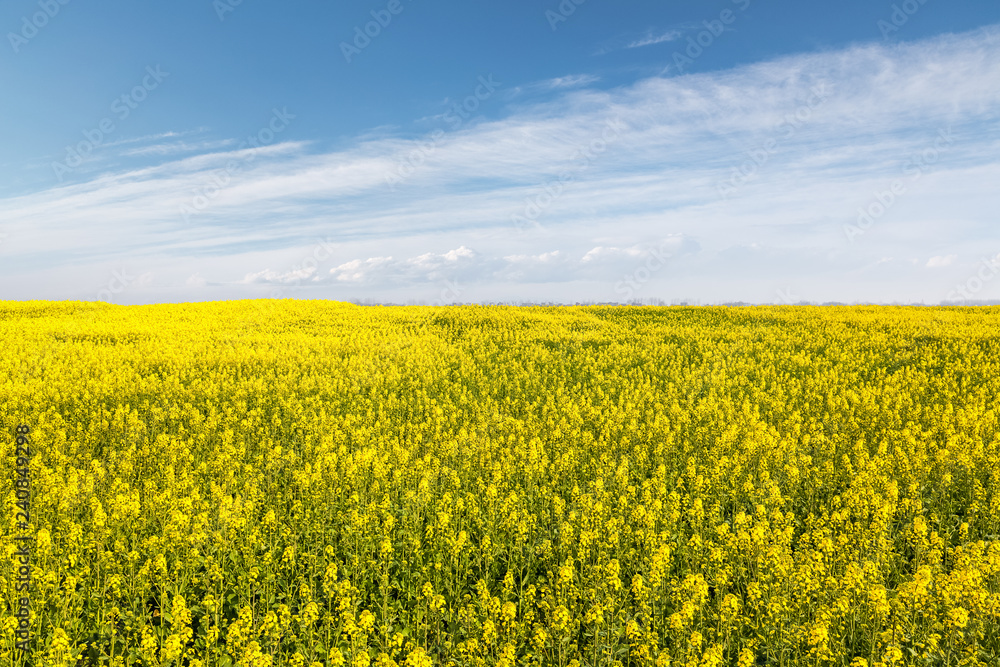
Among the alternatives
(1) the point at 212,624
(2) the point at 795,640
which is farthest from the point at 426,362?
(2) the point at 795,640

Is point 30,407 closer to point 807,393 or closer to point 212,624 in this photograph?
point 212,624

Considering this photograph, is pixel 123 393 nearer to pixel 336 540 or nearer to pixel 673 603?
pixel 336 540

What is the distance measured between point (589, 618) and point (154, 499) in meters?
7.27

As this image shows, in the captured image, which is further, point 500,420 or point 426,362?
point 426,362

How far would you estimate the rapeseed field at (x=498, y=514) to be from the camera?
5730 mm

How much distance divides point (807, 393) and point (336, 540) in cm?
1598

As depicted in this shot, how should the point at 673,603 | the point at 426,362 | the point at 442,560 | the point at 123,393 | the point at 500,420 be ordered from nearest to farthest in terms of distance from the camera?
the point at 673,603 → the point at 442,560 → the point at 500,420 → the point at 123,393 → the point at 426,362

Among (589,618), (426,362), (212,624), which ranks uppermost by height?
(426,362)

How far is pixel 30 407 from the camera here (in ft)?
47.6

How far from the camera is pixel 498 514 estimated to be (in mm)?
8508

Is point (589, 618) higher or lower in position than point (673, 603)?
higher

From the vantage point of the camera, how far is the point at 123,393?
16031 millimetres

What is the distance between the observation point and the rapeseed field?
5.73 metres

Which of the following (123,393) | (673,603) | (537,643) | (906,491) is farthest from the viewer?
(123,393)
